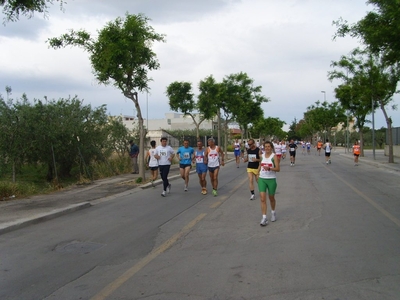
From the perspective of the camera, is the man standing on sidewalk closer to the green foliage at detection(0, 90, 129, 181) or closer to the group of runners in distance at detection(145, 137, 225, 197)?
the green foliage at detection(0, 90, 129, 181)

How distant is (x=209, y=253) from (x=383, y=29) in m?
10.5

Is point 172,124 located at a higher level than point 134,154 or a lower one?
higher

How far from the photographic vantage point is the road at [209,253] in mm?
4883

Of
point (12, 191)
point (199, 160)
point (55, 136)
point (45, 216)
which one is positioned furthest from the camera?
point (55, 136)

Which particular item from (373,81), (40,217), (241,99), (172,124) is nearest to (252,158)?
(40,217)

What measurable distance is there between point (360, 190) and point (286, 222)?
19.9 ft

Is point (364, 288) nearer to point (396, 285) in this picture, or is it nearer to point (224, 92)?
point (396, 285)

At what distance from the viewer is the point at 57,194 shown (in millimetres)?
13609

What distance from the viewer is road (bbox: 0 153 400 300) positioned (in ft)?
16.0

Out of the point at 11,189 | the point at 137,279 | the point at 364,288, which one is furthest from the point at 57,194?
the point at 364,288

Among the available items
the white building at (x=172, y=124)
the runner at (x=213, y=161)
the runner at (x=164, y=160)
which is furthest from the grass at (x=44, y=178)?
the white building at (x=172, y=124)

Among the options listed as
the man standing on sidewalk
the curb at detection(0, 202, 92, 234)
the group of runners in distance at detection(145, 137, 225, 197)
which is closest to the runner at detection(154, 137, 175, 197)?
the group of runners in distance at detection(145, 137, 225, 197)

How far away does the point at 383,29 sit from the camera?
44.2ft

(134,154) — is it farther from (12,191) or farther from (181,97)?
(181,97)
